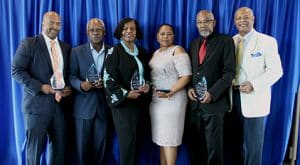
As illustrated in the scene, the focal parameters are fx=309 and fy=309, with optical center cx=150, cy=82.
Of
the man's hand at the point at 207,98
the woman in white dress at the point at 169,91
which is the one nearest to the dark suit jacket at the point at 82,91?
the woman in white dress at the point at 169,91

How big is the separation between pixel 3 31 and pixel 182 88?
5.23 ft

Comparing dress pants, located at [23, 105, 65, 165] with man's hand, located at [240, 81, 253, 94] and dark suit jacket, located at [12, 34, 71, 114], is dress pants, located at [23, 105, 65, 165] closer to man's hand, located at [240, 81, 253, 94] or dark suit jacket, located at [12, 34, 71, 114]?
dark suit jacket, located at [12, 34, 71, 114]

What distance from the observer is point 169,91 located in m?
2.33

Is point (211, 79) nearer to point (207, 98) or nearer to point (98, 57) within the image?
point (207, 98)

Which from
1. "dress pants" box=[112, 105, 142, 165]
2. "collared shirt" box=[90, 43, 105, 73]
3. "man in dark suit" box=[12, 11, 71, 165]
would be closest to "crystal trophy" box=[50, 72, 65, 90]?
"man in dark suit" box=[12, 11, 71, 165]

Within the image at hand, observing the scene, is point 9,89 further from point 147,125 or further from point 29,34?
point 147,125

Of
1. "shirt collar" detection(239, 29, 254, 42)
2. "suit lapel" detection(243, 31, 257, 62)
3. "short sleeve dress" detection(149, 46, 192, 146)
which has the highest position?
"shirt collar" detection(239, 29, 254, 42)

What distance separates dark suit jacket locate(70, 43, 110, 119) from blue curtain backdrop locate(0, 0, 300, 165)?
0.93 feet

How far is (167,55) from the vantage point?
235 cm

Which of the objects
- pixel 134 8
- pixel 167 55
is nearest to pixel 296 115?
pixel 167 55

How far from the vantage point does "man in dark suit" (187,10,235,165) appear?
2.22 metres

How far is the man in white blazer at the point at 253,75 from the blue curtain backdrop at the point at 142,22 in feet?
1.00

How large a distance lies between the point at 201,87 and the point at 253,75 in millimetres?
410

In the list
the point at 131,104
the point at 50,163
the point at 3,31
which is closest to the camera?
the point at 131,104
